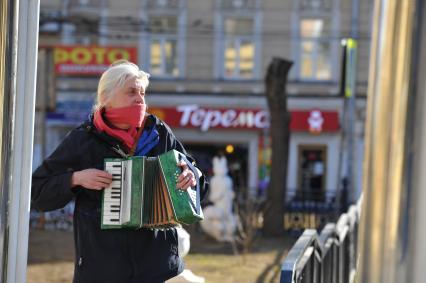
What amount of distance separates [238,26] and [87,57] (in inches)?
201

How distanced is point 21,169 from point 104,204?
35 centimetres

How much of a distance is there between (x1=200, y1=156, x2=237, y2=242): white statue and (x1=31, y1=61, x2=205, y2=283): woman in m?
8.16

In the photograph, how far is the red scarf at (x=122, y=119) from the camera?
291 centimetres

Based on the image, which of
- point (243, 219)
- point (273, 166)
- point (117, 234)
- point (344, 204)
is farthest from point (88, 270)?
point (344, 204)

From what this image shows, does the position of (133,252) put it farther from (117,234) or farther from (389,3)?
(389,3)

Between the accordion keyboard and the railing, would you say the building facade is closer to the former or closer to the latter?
the railing

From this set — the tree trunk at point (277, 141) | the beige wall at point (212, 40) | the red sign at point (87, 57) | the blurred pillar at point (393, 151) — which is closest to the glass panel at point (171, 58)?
the beige wall at point (212, 40)

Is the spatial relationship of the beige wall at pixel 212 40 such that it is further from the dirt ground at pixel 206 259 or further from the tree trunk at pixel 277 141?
the dirt ground at pixel 206 259

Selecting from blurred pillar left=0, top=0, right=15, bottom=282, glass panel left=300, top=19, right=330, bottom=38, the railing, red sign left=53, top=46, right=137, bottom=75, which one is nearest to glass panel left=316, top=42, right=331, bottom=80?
glass panel left=300, top=19, right=330, bottom=38

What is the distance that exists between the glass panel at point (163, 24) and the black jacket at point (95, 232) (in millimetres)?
20685

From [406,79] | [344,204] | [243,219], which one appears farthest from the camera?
[344,204]

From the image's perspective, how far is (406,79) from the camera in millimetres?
1716

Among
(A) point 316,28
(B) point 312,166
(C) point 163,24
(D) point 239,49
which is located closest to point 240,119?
(D) point 239,49

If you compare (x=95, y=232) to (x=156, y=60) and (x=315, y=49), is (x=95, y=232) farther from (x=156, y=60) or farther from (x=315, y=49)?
(x=156, y=60)
